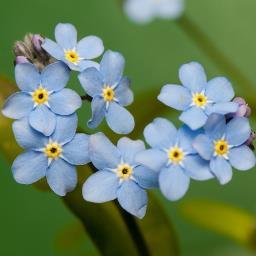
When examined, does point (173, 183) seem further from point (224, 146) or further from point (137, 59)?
point (137, 59)

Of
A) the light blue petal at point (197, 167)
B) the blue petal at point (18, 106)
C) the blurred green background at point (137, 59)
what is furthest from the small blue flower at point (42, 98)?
the blurred green background at point (137, 59)

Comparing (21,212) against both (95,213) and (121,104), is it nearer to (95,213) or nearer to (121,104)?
(95,213)

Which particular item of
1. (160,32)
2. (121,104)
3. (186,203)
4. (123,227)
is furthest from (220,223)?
(160,32)

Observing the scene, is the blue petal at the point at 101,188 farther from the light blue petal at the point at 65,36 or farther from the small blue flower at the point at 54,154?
the light blue petal at the point at 65,36

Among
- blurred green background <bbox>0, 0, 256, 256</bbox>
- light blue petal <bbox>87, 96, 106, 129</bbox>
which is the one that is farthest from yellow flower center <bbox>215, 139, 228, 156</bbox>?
blurred green background <bbox>0, 0, 256, 256</bbox>

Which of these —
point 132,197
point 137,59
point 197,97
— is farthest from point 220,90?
point 137,59

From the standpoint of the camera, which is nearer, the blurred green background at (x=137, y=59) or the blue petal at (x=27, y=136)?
the blue petal at (x=27, y=136)
